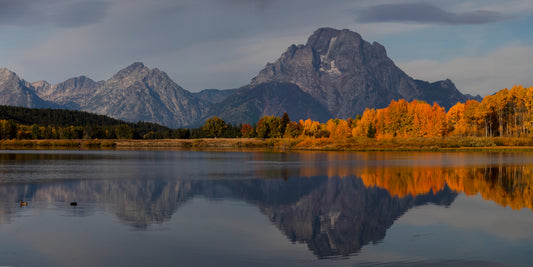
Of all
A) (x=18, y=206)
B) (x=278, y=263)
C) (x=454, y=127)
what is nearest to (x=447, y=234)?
(x=278, y=263)

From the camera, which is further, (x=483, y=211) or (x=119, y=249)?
(x=483, y=211)

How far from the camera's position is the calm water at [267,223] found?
67.1 ft

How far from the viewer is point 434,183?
160ft

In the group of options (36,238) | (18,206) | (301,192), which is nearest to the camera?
(36,238)

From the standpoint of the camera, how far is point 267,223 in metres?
28.2

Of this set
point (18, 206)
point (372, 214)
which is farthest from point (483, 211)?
point (18, 206)

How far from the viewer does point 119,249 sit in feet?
71.1

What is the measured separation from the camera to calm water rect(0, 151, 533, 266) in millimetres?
20438

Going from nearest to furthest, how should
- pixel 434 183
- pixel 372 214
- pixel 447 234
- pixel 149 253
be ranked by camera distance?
pixel 149 253 < pixel 447 234 < pixel 372 214 < pixel 434 183

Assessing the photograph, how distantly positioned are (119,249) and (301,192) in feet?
77.3

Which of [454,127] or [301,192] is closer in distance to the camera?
[301,192]

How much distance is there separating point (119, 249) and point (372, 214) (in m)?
17.3

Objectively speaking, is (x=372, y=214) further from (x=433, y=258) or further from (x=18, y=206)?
(x=18, y=206)

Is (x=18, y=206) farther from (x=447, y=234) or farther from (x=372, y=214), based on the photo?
(x=447, y=234)
